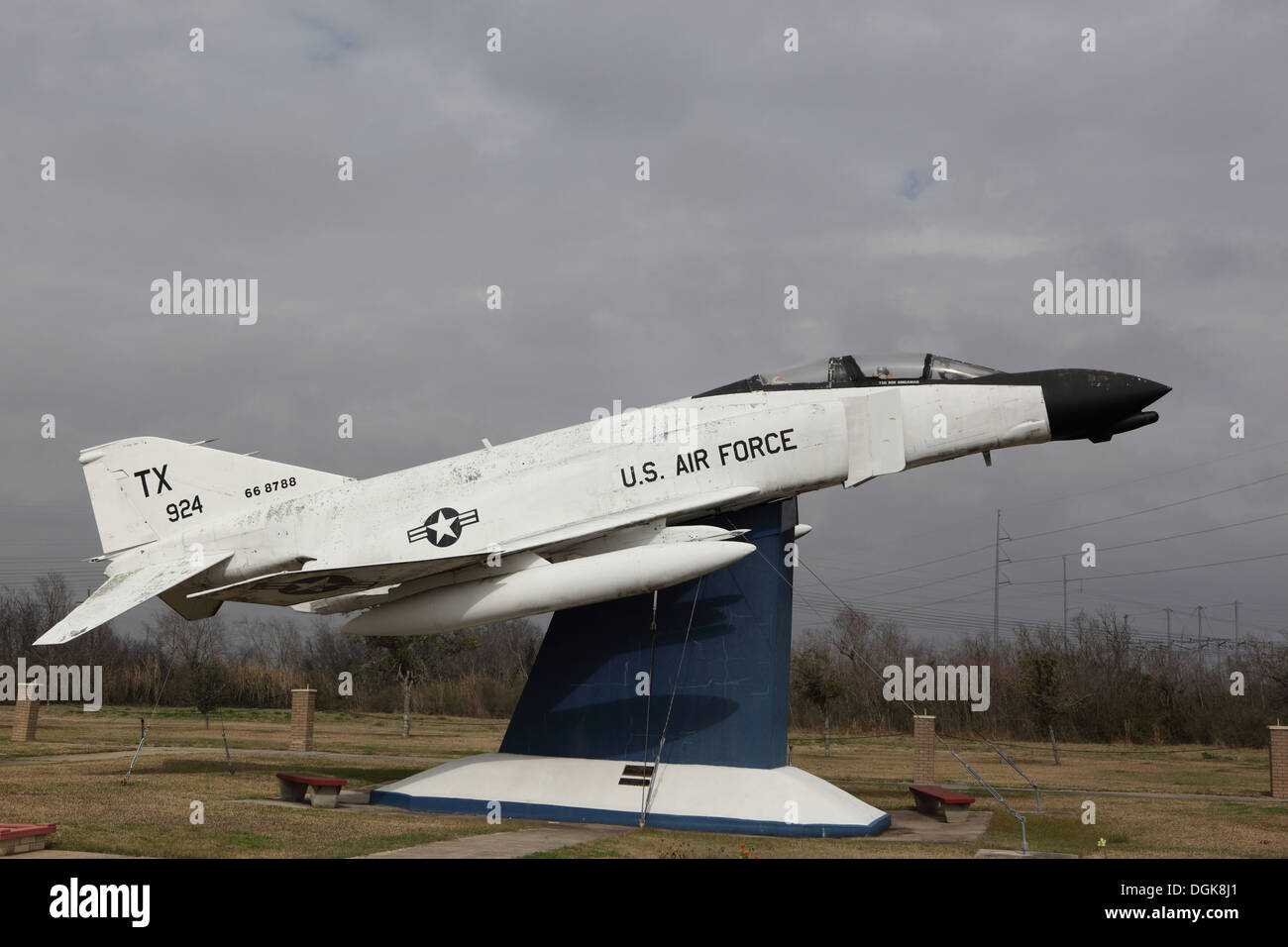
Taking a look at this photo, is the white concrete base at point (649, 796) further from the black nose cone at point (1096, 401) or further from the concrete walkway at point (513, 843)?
the black nose cone at point (1096, 401)

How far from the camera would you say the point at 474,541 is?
14.2 m

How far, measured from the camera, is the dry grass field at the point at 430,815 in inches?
482

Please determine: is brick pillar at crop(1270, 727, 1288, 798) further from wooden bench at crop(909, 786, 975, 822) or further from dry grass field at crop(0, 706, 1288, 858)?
wooden bench at crop(909, 786, 975, 822)

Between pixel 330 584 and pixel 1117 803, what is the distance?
15.7 meters

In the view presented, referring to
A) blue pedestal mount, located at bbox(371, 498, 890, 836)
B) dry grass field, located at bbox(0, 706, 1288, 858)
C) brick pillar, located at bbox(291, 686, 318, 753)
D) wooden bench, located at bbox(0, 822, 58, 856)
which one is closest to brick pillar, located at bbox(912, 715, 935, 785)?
dry grass field, located at bbox(0, 706, 1288, 858)

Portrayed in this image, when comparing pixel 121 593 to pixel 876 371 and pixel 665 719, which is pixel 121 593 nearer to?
pixel 665 719

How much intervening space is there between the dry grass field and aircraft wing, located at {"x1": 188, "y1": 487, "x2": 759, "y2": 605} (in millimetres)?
3186

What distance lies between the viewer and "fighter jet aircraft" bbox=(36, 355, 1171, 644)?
13758mm

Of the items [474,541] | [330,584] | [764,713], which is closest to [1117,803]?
[764,713]

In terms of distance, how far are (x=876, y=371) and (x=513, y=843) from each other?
7934 mm

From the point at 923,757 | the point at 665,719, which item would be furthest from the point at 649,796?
the point at 923,757

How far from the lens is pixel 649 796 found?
13.9 meters

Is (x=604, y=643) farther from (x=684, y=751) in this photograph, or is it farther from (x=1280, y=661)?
(x=1280, y=661)

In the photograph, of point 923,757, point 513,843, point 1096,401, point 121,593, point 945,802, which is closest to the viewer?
point 513,843
